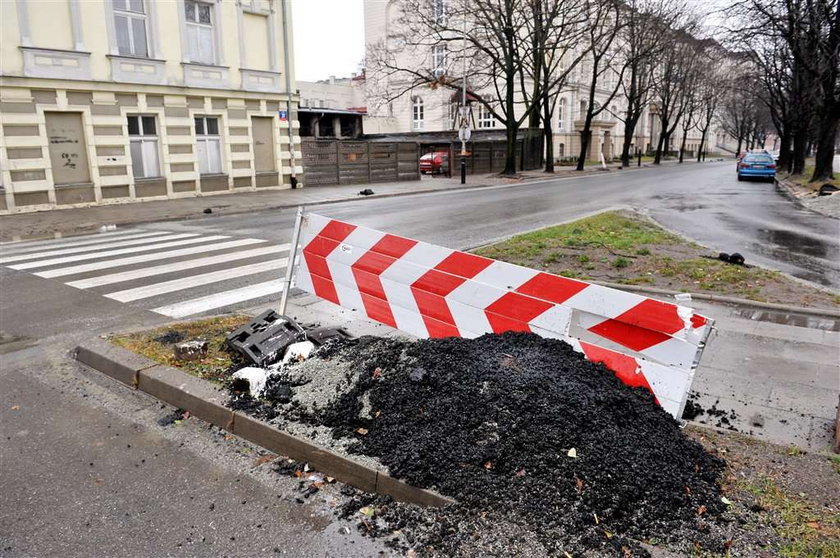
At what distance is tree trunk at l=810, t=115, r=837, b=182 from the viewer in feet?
86.8

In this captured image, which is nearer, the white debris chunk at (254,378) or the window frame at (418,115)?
the white debris chunk at (254,378)

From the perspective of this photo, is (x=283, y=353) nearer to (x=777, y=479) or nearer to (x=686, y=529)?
(x=686, y=529)

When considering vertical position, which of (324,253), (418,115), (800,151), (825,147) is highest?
(418,115)

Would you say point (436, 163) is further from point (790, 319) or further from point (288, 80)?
point (790, 319)

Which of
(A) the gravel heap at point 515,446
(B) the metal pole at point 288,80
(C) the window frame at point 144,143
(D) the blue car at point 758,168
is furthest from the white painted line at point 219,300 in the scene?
(D) the blue car at point 758,168

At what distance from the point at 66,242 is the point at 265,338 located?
415 inches

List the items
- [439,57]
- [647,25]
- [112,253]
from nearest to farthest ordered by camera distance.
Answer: [112,253]
[647,25]
[439,57]

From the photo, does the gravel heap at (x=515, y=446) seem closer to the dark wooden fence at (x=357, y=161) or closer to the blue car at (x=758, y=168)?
the dark wooden fence at (x=357, y=161)

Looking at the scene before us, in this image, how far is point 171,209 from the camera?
1942cm

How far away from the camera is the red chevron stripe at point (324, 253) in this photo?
584 centimetres

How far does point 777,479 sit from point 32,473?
4.41m

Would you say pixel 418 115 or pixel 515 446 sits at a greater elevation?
pixel 418 115

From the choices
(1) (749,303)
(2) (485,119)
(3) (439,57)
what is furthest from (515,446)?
(2) (485,119)

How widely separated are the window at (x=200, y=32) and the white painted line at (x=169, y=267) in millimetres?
14946
